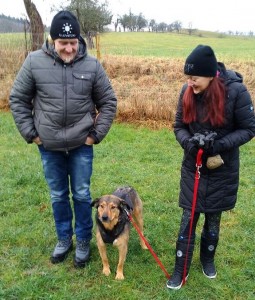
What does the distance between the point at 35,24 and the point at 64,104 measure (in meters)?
11.0

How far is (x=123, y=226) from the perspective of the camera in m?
3.76

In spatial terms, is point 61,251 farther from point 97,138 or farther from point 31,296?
point 97,138

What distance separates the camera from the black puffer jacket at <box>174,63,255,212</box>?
304 centimetres

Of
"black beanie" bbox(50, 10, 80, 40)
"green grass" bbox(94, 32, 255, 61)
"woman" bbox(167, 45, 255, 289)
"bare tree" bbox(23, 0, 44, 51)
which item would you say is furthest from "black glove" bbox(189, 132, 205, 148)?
"green grass" bbox(94, 32, 255, 61)

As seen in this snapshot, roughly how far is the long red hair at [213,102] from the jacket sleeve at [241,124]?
0.12 metres

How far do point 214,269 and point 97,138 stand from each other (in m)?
1.77

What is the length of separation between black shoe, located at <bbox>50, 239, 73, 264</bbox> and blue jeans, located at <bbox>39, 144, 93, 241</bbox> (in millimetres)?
56

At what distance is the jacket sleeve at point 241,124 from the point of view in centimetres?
303

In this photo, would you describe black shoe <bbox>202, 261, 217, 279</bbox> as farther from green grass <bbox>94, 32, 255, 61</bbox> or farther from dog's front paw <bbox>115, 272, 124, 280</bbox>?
green grass <bbox>94, 32, 255, 61</bbox>

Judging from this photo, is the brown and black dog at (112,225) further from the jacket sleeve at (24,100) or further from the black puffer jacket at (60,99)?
the jacket sleeve at (24,100)

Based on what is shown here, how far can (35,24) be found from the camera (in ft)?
43.3

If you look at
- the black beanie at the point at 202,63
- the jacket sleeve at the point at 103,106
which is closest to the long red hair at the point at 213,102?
the black beanie at the point at 202,63

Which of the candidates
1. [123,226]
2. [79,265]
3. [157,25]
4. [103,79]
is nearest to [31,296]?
[79,265]

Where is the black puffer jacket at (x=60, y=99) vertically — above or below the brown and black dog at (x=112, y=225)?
above
